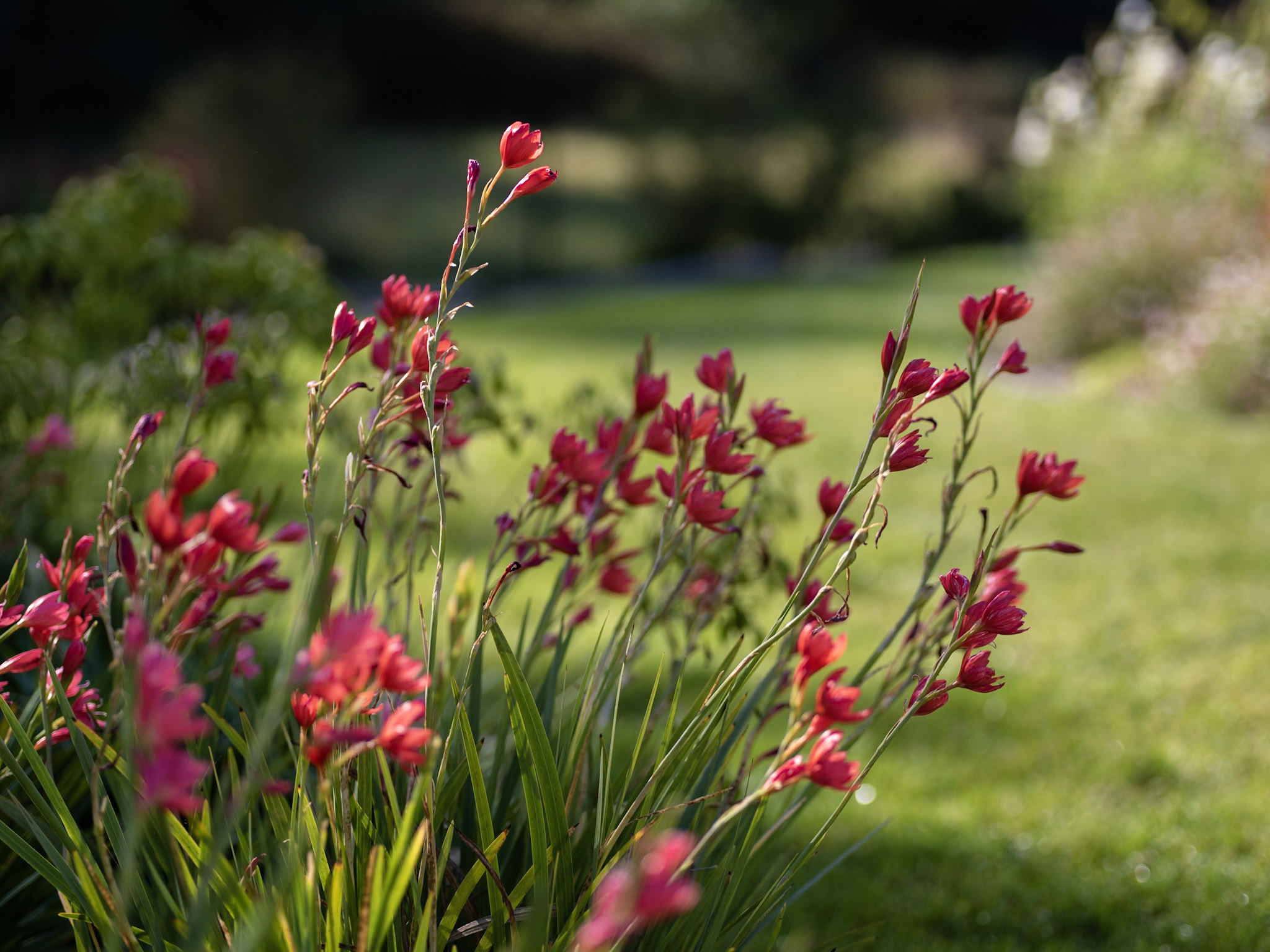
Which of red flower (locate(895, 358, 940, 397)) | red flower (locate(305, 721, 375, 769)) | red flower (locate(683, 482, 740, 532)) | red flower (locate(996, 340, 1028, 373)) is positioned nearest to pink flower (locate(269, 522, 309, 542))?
red flower (locate(305, 721, 375, 769))

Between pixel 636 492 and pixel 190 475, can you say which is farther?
pixel 636 492

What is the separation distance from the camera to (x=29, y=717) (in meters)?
1.22

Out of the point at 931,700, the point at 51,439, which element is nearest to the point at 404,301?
the point at 931,700

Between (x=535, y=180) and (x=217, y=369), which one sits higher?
(x=535, y=180)

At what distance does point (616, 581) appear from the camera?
1386mm

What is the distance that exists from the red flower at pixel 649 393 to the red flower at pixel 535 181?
312mm

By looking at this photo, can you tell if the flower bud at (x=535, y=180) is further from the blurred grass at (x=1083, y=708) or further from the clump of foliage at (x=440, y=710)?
the blurred grass at (x=1083, y=708)

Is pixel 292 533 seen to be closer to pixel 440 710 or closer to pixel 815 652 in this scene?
pixel 440 710

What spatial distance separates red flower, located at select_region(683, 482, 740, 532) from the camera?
991 mm

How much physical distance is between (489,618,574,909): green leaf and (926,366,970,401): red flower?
1.43ft

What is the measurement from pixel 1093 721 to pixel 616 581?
185 cm

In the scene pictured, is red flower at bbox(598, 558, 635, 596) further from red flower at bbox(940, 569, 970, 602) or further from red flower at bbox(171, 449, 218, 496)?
red flower at bbox(171, 449, 218, 496)

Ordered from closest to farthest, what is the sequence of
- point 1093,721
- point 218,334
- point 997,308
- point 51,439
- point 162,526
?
1. point 162,526
2. point 997,308
3. point 218,334
4. point 51,439
5. point 1093,721

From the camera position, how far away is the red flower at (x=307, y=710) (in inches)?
35.5
